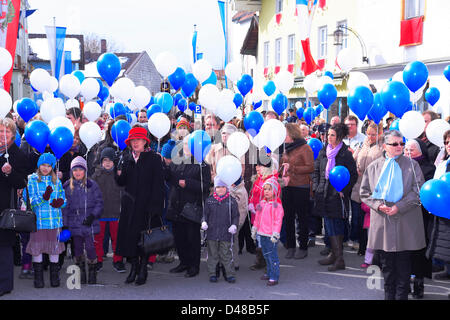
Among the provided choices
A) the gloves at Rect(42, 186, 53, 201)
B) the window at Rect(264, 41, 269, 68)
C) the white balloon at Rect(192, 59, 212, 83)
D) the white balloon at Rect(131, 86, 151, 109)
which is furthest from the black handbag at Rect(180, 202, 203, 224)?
the window at Rect(264, 41, 269, 68)

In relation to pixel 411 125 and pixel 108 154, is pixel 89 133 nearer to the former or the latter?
pixel 108 154

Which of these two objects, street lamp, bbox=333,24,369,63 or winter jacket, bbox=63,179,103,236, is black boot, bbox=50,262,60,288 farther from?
street lamp, bbox=333,24,369,63

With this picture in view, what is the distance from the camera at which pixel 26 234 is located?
6.45 metres

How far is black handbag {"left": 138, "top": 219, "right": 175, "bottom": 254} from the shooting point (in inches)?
230

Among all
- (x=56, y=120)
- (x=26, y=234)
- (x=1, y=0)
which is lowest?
(x=26, y=234)

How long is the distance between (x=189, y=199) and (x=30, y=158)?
197 centimetres

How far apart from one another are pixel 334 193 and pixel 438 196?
102 inches

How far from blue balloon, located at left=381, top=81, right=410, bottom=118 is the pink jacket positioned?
1806mm

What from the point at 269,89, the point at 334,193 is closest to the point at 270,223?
the point at 334,193

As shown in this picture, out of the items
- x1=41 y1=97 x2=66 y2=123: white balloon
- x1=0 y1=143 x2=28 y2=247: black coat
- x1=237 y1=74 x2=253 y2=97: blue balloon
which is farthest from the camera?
x1=237 y1=74 x2=253 y2=97: blue balloon

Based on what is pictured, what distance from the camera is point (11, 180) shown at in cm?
552

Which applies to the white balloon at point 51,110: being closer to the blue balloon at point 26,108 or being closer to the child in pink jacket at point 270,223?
the blue balloon at point 26,108
